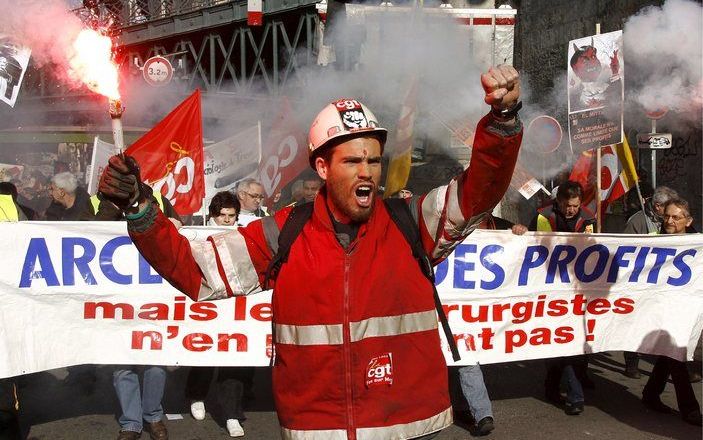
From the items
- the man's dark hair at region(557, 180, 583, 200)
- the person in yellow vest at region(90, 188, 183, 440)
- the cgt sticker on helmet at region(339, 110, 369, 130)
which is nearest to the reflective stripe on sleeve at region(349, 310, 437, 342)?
the cgt sticker on helmet at region(339, 110, 369, 130)

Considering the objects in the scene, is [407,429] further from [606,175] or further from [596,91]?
[606,175]

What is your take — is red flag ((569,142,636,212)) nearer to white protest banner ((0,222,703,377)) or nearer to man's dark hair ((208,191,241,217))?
white protest banner ((0,222,703,377))

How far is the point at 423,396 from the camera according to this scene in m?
2.51

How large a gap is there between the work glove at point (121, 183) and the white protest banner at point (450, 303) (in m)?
3.20

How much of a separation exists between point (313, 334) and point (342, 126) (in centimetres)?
71

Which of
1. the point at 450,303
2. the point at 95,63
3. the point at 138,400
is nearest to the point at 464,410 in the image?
the point at 450,303

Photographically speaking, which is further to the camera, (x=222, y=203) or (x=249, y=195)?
→ (x=249, y=195)

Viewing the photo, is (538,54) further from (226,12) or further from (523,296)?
(523,296)

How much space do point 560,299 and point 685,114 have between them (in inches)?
283

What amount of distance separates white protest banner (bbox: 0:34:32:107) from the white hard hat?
2881 millimetres

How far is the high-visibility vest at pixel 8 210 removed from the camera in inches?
230

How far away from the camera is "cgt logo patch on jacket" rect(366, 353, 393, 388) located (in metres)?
2.45

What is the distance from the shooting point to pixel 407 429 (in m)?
2.48

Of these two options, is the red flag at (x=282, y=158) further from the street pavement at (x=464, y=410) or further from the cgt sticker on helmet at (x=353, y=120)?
the cgt sticker on helmet at (x=353, y=120)
